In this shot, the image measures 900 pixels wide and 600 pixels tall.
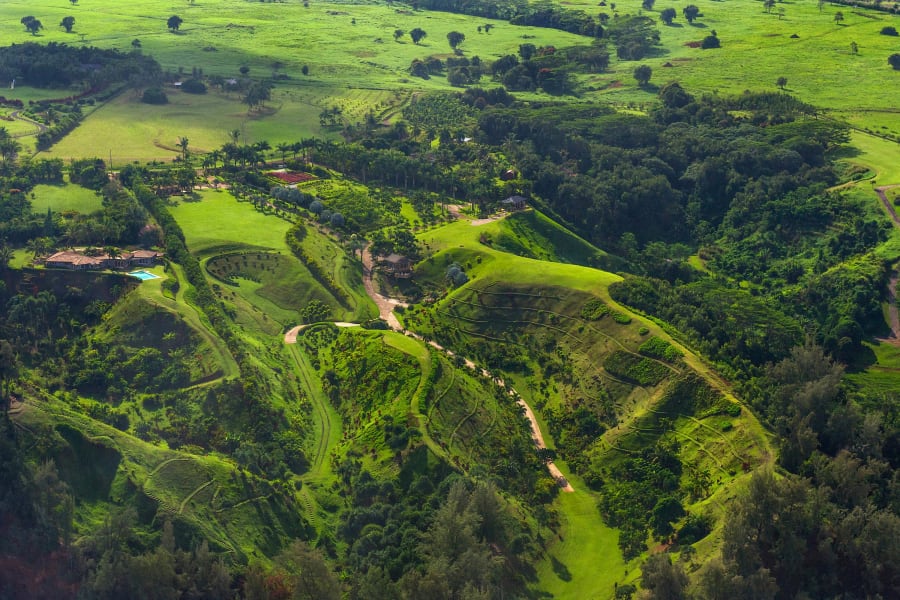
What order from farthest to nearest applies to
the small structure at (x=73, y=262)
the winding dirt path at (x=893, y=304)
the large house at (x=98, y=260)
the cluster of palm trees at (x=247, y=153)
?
the cluster of palm trees at (x=247, y=153) → the winding dirt path at (x=893, y=304) → the large house at (x=98, y=260) → the small structure at (x=73, y=262)

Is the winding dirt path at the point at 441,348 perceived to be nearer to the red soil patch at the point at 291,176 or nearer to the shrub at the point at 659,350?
the shrub at the point at 659,350

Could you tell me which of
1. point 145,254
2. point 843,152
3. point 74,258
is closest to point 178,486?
point 74,258

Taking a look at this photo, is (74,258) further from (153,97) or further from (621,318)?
(153,97)

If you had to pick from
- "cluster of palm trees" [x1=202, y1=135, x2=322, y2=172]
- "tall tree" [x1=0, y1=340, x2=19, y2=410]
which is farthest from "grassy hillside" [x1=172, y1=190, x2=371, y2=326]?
"tall tree" [x1=0, y1=340, x2=19, y2=410]

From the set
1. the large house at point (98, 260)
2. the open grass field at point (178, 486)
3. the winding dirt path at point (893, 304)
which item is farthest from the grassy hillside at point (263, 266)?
the winding dirt path at point (893, 304)

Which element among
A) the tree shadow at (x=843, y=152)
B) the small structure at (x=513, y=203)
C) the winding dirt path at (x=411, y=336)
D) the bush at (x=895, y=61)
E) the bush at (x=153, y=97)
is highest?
the bush at (x=895, y=61)

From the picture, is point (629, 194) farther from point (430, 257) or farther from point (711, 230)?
point (430, 257)
